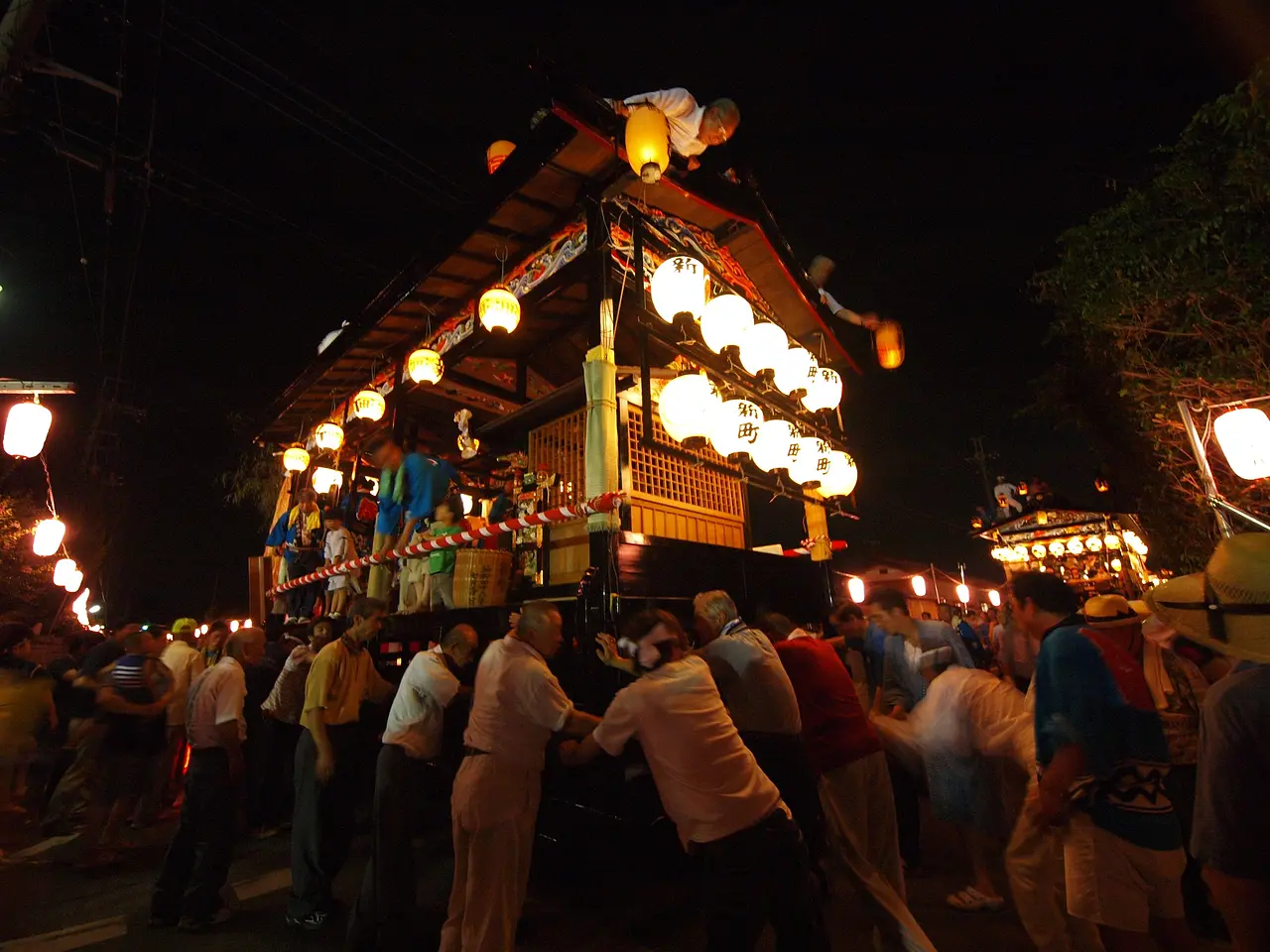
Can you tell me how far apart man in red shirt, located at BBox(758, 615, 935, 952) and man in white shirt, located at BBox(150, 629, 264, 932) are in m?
5.00

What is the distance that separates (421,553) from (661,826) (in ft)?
15.3

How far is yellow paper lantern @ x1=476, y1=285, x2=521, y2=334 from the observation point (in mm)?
8492

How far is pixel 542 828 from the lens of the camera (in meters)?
5.79

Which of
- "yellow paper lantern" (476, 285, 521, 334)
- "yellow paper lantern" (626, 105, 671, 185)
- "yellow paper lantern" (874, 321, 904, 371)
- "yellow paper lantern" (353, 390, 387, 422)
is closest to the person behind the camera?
"yellow paper lantern" (626, 105, 671, 185)

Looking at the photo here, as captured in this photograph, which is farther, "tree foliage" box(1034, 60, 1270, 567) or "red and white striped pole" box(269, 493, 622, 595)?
"tree foliage" box(1034, 60, 1270, 567)

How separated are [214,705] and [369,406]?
7.44m

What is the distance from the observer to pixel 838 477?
9.83 metres

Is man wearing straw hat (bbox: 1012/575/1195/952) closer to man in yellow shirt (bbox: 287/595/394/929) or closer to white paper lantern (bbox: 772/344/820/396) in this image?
man in yellow shirt (bbox: 287/595/394/929)

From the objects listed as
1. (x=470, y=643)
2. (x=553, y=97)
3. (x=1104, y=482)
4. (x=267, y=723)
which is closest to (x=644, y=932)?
(x=470, y=643)

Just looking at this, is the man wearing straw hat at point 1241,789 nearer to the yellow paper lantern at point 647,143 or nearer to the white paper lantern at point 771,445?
the white paper lantern at point 771,445

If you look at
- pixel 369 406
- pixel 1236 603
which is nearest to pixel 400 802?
pixel 1236 603

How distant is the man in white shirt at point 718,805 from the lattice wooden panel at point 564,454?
4.84m

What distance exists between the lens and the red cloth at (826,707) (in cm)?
459

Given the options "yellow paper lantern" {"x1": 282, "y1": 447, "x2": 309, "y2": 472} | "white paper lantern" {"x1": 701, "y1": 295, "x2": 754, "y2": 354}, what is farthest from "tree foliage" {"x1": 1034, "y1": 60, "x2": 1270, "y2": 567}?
"yellow paper lantern" {"x1": 282, "y1": 447, "x2": 309, "y2": 472}
